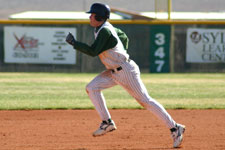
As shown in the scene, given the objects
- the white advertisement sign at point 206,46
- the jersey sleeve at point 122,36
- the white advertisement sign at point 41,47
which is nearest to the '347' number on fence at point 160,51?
the white advertisement sign at point 206,46

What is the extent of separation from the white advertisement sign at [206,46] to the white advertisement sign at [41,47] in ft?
13.1

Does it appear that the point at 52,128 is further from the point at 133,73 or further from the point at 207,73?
the point at 207,73

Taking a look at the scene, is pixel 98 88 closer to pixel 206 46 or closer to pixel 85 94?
pixel 85 94

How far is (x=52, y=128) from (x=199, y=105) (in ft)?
12.2

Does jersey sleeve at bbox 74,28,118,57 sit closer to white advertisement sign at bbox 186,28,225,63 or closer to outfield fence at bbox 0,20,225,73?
outfield fence at bbox 0,20,225,73

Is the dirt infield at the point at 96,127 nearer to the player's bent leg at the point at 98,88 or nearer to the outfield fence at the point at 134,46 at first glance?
the player's bent leg at the point at 98,88

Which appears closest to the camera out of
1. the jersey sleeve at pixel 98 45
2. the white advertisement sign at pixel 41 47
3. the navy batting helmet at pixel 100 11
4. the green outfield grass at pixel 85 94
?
the jersey sleeve at pixel 98 45

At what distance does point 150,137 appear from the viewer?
7152 millimetres

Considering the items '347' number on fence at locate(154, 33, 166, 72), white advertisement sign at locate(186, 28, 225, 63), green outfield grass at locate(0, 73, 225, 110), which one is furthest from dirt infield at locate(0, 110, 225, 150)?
white advertisement sign at locate(186, 28, 225, 63)

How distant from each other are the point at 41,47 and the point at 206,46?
5.52 metres

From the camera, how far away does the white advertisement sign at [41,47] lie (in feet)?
59.4

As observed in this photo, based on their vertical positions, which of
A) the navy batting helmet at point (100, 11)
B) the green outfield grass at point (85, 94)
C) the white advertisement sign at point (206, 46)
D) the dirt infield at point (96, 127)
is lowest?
the green outfield grass at point (85, 94)

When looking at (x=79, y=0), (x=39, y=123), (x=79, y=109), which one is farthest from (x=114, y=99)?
(x=79, y=0)

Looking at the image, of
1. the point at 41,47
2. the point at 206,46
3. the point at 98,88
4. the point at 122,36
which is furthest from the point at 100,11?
the point at 206,46
